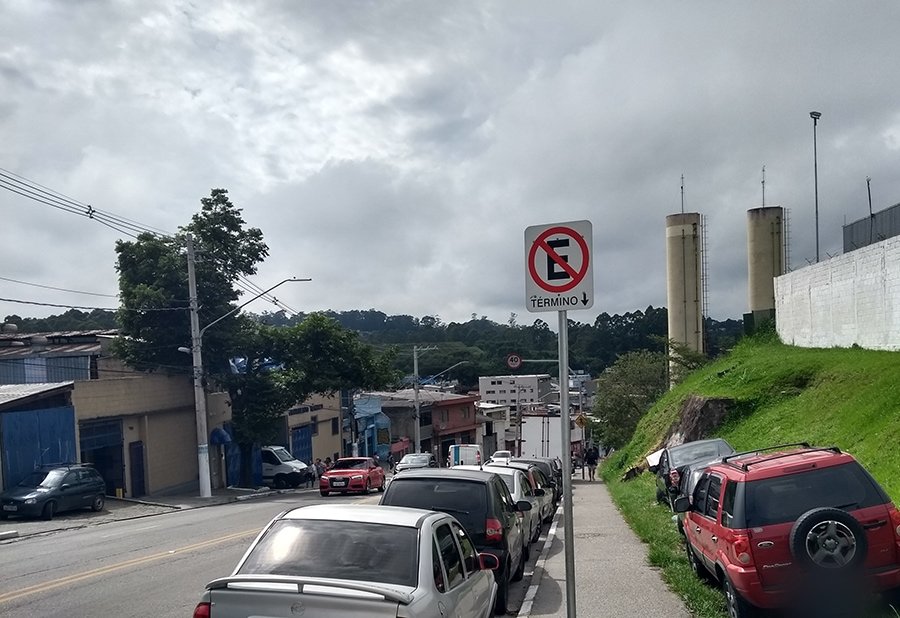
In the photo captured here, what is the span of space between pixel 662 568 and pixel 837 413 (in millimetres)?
8367

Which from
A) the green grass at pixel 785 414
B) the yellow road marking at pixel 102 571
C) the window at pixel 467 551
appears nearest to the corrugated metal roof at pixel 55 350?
the green grass at pixel 785 414

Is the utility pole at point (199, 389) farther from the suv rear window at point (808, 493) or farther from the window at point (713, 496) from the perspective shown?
the suv rear window at point (808, 493)

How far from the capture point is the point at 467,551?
780 cm

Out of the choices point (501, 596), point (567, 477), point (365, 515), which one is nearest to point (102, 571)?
point (501, 596)

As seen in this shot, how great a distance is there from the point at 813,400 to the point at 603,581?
12.2 meters

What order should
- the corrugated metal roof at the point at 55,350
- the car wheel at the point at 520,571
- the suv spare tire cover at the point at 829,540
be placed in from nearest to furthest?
1. the suv spare tire cover at the point at 829,540
2. the car wheel at the point at 520,571
3. the corrugated metal roof at the point at 55,350

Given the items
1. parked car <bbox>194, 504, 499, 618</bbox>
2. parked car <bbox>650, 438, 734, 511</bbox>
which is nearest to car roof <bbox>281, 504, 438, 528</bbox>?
parked car <bbox>194, 504, 499, 618</bbox>

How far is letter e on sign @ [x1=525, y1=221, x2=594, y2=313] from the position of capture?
706 centimetres

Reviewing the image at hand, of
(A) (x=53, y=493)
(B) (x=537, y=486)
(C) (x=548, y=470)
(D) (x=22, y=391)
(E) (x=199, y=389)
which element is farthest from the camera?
(E) (x=199, y=389)

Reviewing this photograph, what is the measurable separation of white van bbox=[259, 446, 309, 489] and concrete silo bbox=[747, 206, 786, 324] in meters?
24.6

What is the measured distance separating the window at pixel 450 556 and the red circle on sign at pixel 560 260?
82.4 inches

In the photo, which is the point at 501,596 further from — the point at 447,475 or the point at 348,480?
the point at 348,480

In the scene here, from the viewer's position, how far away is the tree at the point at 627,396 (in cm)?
5300

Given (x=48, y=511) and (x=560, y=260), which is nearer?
(x=560, y=260)
